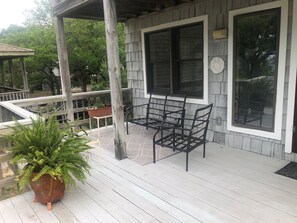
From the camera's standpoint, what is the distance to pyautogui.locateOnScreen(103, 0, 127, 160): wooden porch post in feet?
11.6

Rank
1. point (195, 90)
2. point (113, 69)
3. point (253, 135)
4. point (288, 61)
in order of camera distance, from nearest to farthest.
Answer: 1. point (288, 61)
2. point (113, 69)
3. point (253, 135)
4. point (195, 90)

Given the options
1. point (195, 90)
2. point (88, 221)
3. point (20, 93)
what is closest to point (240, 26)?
point (195, 90)

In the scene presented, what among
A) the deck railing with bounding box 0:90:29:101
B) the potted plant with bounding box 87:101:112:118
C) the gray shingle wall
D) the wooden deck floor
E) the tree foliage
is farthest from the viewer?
the tree foliage

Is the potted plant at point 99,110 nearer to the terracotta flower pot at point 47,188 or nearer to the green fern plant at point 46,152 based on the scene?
the green fern plant at point 46,152

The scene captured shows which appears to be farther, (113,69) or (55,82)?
(55,82)

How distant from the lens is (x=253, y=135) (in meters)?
3.92

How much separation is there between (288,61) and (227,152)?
160 cm

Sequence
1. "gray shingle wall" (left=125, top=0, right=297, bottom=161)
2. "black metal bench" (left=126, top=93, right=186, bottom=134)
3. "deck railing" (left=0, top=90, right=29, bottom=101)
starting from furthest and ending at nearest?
"deck railing" (left=0, top=90, right=29, bottom=101)
"black metal bench" (left=126, top=93, right=186, bottom=134)
"gray shingle wall" (left=125, top=0, right=297, bottom=161)

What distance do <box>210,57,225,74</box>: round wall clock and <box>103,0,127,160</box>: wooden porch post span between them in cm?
166

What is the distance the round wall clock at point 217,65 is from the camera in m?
4.16

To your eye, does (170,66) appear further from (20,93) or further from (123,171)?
(20,93)

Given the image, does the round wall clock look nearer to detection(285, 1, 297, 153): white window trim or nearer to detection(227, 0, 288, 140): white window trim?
detection(227, 0, 288, 140): white window trim

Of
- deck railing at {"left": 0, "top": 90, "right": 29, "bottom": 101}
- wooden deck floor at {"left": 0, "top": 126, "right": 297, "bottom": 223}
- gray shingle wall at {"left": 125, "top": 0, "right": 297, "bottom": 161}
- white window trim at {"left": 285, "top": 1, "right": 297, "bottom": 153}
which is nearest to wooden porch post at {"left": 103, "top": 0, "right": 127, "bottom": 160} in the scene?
wooden deck floor at {"left": 0, "top": 126, "right": 297, "bottom": 223}

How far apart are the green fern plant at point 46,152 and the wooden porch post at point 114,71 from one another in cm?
101
